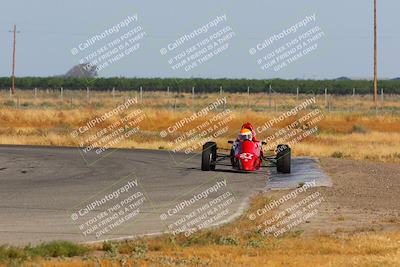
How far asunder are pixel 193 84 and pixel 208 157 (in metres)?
98.4

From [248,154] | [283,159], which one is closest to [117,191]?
[248,154]

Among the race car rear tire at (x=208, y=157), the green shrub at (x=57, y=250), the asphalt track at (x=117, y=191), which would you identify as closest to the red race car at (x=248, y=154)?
the race car rear tire at (x=208, y=157)

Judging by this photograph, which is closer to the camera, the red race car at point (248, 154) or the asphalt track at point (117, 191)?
the asphalt track at point (117, 191)

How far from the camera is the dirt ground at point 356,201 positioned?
17125mm

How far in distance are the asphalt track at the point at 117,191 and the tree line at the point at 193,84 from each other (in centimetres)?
9232

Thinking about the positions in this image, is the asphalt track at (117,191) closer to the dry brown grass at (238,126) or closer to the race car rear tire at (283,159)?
the race car rear tire at (283,159)

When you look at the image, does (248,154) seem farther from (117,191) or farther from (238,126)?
(238,126)

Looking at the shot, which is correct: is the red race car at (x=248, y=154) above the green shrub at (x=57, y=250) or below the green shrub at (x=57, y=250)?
below

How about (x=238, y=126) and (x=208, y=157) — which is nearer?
(x=208, y=157)

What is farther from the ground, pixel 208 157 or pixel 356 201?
pixel 208 157

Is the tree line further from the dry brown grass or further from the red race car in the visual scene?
the red race car

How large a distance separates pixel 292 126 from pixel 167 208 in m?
35.9

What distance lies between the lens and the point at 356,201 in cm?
2112

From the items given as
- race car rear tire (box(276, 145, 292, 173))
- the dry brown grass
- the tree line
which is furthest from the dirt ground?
the tree line
